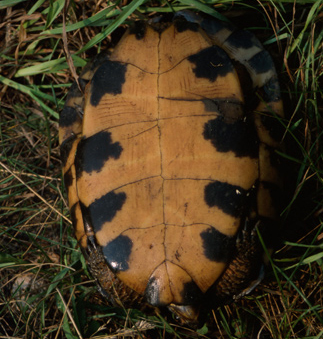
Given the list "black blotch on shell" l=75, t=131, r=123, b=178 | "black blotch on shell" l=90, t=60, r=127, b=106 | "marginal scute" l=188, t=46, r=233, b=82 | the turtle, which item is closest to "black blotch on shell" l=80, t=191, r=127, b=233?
the turtle

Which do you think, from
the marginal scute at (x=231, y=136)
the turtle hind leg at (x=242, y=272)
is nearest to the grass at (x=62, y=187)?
the turtle hind leg at (x=242, y=272)

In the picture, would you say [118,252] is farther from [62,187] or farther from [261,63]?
[261,63]

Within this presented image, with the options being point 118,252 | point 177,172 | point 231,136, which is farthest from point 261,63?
point 118,252

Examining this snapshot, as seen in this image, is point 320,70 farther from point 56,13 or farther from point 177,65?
point 56,13

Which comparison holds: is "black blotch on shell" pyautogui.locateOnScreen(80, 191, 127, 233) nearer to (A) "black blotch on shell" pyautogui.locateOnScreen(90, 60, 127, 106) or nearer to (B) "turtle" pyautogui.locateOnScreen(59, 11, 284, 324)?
(B) "turtle" pyautogui.locateOnScreen(59, 11, 284, 324)

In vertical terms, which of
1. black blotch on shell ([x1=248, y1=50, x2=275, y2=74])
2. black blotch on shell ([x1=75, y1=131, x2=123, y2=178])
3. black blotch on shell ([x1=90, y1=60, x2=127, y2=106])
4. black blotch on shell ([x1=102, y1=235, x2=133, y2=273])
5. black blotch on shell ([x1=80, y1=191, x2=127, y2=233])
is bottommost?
black blotch on shell ([x1=102, y1=235, x2=133, y2=273])
